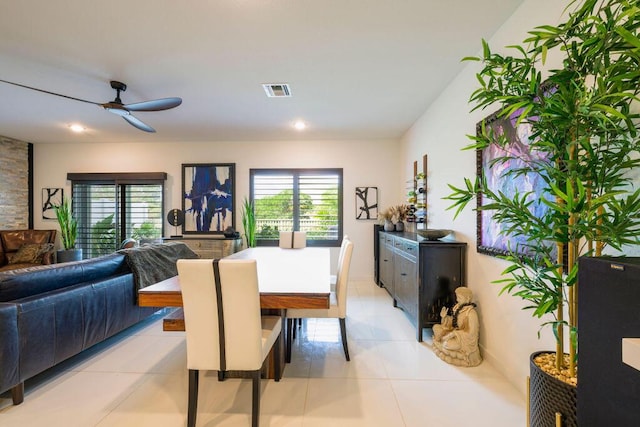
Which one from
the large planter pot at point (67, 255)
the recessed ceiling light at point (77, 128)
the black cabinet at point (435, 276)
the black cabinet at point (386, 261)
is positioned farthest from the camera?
the large planter pot at point (67, 255)

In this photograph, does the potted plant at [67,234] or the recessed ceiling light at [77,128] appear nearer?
the recessed ceiling light at [77,128]

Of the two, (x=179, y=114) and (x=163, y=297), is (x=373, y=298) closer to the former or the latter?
(x=163, y=297)

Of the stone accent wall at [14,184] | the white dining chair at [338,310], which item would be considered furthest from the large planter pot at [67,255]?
the white dining chair at [338,310]

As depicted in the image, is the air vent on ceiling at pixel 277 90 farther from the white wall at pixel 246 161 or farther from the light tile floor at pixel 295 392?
the light tile floor at pixel 295 392

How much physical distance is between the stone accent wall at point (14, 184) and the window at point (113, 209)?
2.63 ft

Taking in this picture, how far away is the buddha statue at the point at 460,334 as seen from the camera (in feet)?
6.97

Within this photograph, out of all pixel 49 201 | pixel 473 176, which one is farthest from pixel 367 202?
pixel 49 201

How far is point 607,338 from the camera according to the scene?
816 millimetres

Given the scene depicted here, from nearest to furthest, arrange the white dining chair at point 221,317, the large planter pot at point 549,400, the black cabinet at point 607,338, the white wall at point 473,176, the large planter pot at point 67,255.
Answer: the black cabinet at point 607,338, the large planter pot at point 549,400, the white dining chair at point 221,317, the white wall at point 473,176, the large planter pot at point 67,255

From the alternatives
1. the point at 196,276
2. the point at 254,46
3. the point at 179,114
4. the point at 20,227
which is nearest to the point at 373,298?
the point at 196,276

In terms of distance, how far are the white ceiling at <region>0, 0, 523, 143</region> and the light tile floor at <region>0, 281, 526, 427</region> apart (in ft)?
8.52

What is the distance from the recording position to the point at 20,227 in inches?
192

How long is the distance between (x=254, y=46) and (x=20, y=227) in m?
5.96

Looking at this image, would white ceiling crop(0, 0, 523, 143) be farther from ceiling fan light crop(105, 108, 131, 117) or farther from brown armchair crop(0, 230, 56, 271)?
brown armchair crop(0, 230, 56, 271)
